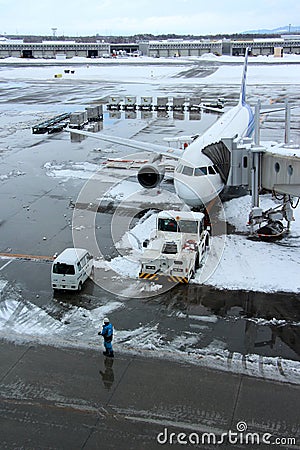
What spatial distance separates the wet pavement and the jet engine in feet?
15.3

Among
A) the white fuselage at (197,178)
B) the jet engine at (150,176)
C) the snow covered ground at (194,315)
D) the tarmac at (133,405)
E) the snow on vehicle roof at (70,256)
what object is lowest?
the tarmac at (133,405)

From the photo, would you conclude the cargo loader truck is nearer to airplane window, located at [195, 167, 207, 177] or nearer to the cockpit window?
the cockpit window

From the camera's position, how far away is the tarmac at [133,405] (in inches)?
448

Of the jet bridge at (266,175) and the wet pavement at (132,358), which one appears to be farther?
the jet bridge at (266,175)

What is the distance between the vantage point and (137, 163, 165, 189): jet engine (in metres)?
28.3

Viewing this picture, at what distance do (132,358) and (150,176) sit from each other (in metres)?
15.6

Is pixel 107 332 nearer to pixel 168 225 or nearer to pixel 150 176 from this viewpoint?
pixel 168 225

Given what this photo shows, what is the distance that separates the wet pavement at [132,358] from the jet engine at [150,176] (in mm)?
4667

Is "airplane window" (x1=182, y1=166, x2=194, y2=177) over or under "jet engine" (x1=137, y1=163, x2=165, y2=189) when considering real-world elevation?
over

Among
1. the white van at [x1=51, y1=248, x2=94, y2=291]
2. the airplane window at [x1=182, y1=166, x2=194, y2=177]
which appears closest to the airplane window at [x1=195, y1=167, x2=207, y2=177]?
the airplane window at [x1=182, y1=166, x2=194, y2=177]

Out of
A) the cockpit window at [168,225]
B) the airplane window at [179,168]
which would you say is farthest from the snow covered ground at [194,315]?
the airplane window at [179,168]

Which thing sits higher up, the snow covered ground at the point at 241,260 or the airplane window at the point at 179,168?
the airplane window at the point at 179,168

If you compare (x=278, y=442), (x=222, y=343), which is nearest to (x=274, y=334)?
(x=222, y=343)

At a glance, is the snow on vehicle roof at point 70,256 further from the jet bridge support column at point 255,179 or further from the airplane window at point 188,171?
the jet bridge support column at point 255,179
